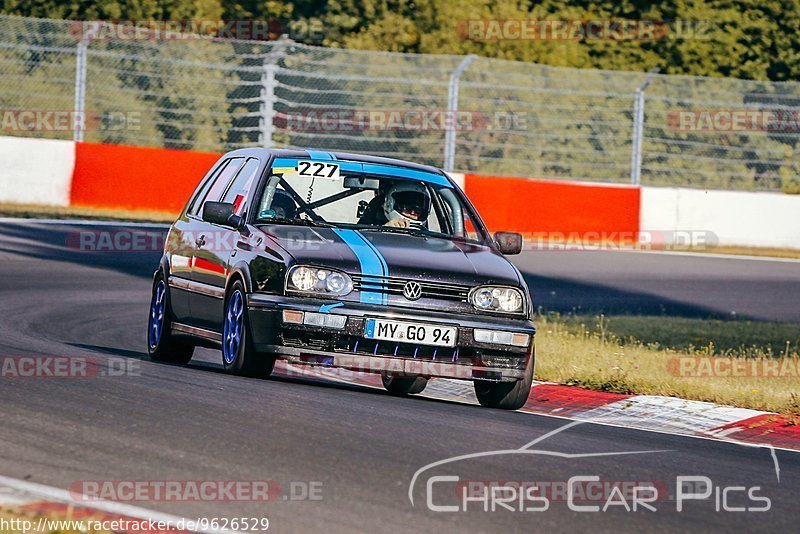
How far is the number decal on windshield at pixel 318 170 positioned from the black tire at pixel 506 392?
1.68 meters

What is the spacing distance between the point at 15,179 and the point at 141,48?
122 inches

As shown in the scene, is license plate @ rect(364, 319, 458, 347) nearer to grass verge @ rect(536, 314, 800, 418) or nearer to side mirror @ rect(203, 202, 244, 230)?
side mirror @ rect(203, 202, 244, 230)

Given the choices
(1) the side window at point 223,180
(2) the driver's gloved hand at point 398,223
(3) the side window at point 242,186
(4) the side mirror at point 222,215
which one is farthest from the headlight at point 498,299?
(1) the side window at point 223,180

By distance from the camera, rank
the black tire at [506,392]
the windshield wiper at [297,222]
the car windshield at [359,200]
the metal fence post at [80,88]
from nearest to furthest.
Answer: the black tire at [506,392]
the windshield wiper at [297,222]
the car windshield at [359,200]
the metal fence post at [80,88]

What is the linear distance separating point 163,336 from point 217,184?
116cm

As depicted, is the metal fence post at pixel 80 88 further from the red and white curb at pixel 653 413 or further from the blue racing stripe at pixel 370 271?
the blue racing stripe at pixel 370 271

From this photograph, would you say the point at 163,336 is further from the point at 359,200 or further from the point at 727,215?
the point at 727,215

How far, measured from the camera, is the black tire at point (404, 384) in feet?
35.7

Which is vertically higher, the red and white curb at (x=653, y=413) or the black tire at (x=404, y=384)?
the red and white curb at (x=653, y=413)

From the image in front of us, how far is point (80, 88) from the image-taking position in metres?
24.1

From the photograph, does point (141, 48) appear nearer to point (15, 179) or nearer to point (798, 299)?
point (15, 179)

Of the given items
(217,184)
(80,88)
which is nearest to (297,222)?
(217,184)

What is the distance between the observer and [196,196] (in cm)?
1138

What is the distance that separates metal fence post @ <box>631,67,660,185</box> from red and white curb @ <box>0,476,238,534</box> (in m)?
21.3
